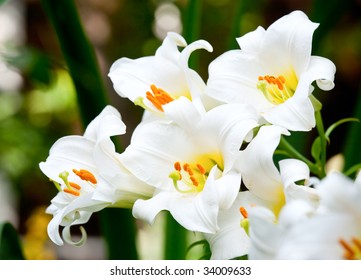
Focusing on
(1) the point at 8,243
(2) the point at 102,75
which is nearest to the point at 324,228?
(1) the point at 8,243

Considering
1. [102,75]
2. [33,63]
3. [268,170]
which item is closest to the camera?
[268,170]

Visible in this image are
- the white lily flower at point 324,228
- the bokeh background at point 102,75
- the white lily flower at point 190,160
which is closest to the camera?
the white lily flower at point 324,228

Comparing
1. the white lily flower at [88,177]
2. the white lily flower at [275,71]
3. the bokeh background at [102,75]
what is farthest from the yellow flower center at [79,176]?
the bokeh background at [102,75]

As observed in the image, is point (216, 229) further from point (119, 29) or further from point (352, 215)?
point (119, 29)

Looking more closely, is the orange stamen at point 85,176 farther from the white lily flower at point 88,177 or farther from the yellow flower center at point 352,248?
the yellow flower center at point 352,248

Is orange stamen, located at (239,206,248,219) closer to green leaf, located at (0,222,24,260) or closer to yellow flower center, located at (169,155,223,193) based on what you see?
yellow flower center, located at (169,155,223,193)

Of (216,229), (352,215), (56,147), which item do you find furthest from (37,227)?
(352,215)

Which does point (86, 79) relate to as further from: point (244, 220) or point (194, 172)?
point (244, 220)
